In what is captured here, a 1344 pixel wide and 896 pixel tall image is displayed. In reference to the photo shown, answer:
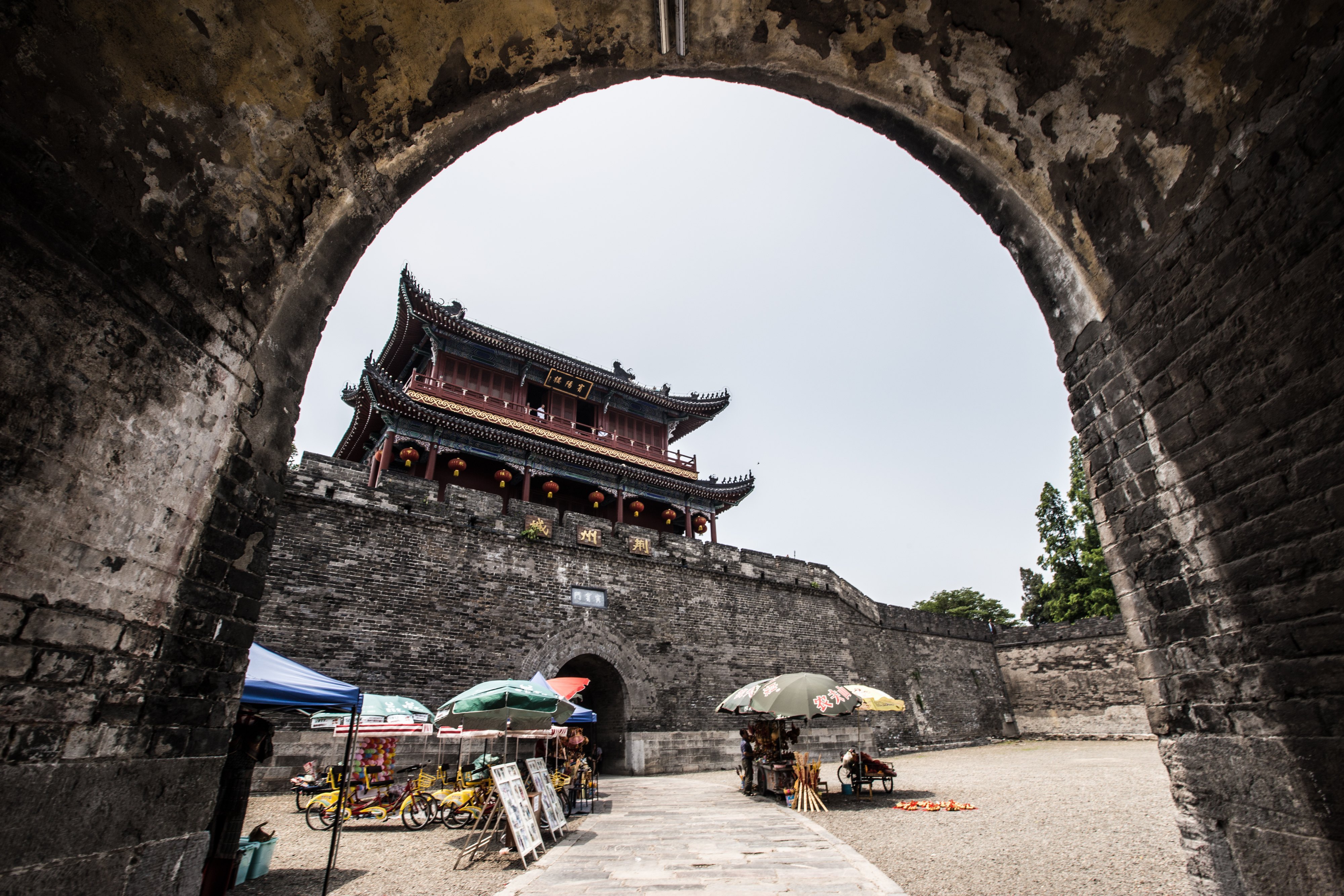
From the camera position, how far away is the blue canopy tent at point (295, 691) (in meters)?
4.60

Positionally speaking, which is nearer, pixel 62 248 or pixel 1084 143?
pixel 62 248

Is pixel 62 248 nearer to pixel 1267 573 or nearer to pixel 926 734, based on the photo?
pixel 1267 573

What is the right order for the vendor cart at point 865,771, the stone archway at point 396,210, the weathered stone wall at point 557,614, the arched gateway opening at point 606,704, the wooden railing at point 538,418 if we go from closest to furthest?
the stone archway at point 396,210 → the vendor cart at point 865,771 → the weathered stone wall at point 557,614 → the arched gateway opening at point 606,704 → the wooden railing at point 538,418

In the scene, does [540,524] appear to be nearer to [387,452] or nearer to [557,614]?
[557,614]

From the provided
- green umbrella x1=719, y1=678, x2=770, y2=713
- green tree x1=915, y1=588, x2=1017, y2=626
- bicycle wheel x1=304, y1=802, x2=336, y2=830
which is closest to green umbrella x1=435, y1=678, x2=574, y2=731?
bicycle wheel x1=304, y1=802, x2=336, y2=830

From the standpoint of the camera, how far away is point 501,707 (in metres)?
6.34

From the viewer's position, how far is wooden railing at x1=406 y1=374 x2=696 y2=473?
16859 mm

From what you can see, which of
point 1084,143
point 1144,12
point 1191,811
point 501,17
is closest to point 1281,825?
point 1191,811

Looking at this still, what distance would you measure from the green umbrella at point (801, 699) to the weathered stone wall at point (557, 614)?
493 centimetres

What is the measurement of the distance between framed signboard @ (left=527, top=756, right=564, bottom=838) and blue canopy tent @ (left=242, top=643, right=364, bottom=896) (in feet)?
6.20

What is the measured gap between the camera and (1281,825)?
220 centimetres

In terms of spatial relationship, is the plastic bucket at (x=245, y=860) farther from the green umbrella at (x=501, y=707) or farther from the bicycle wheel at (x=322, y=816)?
the bicycle wheel at (x=322, y=816)

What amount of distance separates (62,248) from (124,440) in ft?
2.22

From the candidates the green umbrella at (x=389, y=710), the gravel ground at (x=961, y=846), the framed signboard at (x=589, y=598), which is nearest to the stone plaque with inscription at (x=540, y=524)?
the framed signboard at (x=589, y=598)
